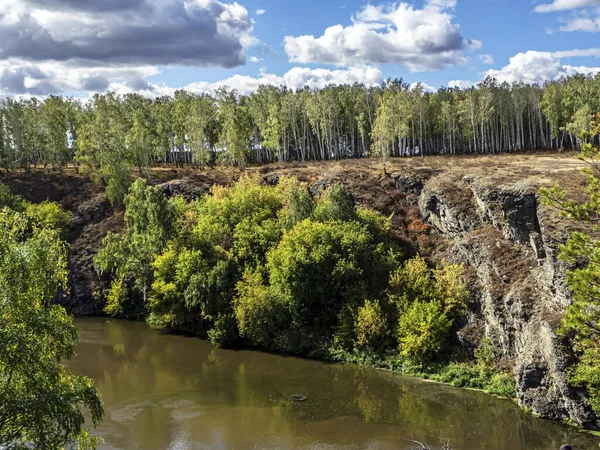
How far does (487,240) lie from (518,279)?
5.83 meters

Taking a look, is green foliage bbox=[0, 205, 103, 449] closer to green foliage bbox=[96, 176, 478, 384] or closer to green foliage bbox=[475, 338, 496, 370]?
green foliage bbox=[96, 176, 478, 384]

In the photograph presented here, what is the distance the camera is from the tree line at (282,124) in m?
82.1

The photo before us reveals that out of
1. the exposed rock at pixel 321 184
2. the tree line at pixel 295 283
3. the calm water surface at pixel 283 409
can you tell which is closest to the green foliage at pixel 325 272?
the tree line at pixel 295 283

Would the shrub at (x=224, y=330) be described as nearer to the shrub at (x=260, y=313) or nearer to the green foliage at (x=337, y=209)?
the shrub at (x=260, y=313)

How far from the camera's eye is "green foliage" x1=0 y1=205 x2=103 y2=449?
14695 millimetres

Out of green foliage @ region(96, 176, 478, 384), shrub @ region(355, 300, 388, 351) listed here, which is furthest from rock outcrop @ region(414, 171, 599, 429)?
shrub @ region(355, 300, 388, 351)

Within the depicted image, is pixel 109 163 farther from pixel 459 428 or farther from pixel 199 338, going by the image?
pixel 459 428

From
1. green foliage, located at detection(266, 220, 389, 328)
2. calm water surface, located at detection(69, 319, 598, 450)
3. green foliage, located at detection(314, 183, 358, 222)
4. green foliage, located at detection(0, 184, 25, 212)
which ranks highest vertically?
green foliage, located at detection(0, 184, 25, 212)

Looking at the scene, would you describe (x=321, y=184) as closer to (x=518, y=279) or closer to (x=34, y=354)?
(x=518, y=279)

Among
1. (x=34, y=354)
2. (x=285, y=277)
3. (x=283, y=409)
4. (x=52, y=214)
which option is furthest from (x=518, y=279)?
(x=52, y=214)

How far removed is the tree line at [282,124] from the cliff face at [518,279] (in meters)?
28.3

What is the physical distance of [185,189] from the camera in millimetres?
72812

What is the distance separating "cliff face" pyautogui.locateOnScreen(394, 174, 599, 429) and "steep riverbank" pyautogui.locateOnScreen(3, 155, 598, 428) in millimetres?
71

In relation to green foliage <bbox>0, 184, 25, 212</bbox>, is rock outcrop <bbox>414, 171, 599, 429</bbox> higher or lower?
lower
